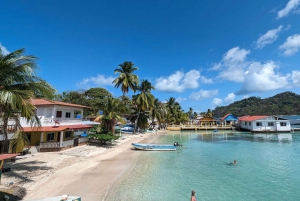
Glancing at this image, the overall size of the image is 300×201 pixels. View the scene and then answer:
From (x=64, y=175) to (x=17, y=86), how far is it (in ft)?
22.6

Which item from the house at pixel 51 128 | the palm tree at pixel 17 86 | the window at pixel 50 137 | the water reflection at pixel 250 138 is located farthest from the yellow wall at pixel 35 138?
the water reflection at pixel 250 138

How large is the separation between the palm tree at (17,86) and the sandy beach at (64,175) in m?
3.04

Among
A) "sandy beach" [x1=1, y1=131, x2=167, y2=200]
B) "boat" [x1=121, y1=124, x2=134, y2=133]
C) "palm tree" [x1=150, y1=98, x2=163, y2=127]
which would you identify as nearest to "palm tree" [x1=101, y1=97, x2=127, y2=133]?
"sandy beach" [x1=1, y1=131, x2=167, y2=200]

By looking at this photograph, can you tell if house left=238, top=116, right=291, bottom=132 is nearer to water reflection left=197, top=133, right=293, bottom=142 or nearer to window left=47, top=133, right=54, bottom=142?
water reflection left=197, top=133, right=293, bottom=142

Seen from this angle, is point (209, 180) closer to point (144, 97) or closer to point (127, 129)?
point (144, 97)

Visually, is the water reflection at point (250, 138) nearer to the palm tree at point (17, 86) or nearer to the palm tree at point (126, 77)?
the palm tree at point (126, 77)

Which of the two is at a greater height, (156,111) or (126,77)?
(126,77)

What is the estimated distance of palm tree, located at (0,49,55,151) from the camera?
28.3 feet

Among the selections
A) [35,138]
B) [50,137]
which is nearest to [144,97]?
[50,137]

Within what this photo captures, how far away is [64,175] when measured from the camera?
1232 centimetres

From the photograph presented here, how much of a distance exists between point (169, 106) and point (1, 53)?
58950 millimetres

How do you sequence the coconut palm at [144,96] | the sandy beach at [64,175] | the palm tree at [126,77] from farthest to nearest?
1. the coconut palm at [144,96]
2. the palm tree at [126,77]
3. the sandy beach at [64,175]

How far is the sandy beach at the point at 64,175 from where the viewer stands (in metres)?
9.66

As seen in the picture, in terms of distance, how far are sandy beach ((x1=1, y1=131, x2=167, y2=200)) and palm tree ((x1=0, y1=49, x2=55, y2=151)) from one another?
3.04m
